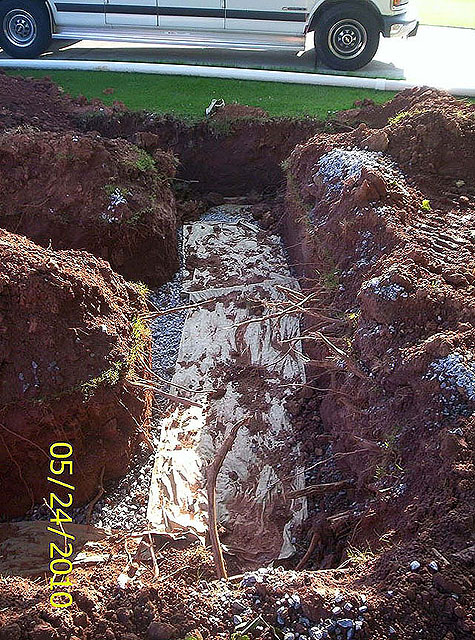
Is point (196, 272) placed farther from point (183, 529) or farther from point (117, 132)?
point (183, 529)

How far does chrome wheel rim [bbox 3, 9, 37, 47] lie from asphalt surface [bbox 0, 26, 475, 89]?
22.5 inches

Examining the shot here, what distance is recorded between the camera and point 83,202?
5.96 meters

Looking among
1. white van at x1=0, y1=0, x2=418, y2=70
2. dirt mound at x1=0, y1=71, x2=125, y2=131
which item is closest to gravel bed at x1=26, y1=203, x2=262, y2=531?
dirt mound at x1=0, y1=71, x2=125, y2=131

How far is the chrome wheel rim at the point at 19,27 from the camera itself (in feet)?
33.7

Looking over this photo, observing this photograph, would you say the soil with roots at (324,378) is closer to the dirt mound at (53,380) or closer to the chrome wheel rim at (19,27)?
the dirt mound at (53,380)

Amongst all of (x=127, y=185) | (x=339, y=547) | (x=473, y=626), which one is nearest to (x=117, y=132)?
(x=127, y=185)

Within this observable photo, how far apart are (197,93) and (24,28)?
382cm

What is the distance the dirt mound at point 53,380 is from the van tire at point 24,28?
7.59 metres

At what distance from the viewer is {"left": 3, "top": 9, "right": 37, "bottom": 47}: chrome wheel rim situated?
33.7ft

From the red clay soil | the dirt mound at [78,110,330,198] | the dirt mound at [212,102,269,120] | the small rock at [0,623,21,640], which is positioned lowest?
the small rock at [0,623,21,640]

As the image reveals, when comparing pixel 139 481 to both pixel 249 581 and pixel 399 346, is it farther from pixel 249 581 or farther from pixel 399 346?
pixel 399 346

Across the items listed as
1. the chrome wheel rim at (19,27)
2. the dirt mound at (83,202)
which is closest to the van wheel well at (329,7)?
the chrome wheel rim at (19,27)

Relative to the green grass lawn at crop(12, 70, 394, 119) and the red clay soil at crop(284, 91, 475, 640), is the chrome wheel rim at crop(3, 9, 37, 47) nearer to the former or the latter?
the green grass lawn at crop(12, 70, 394, 119)

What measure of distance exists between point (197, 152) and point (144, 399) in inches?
167
